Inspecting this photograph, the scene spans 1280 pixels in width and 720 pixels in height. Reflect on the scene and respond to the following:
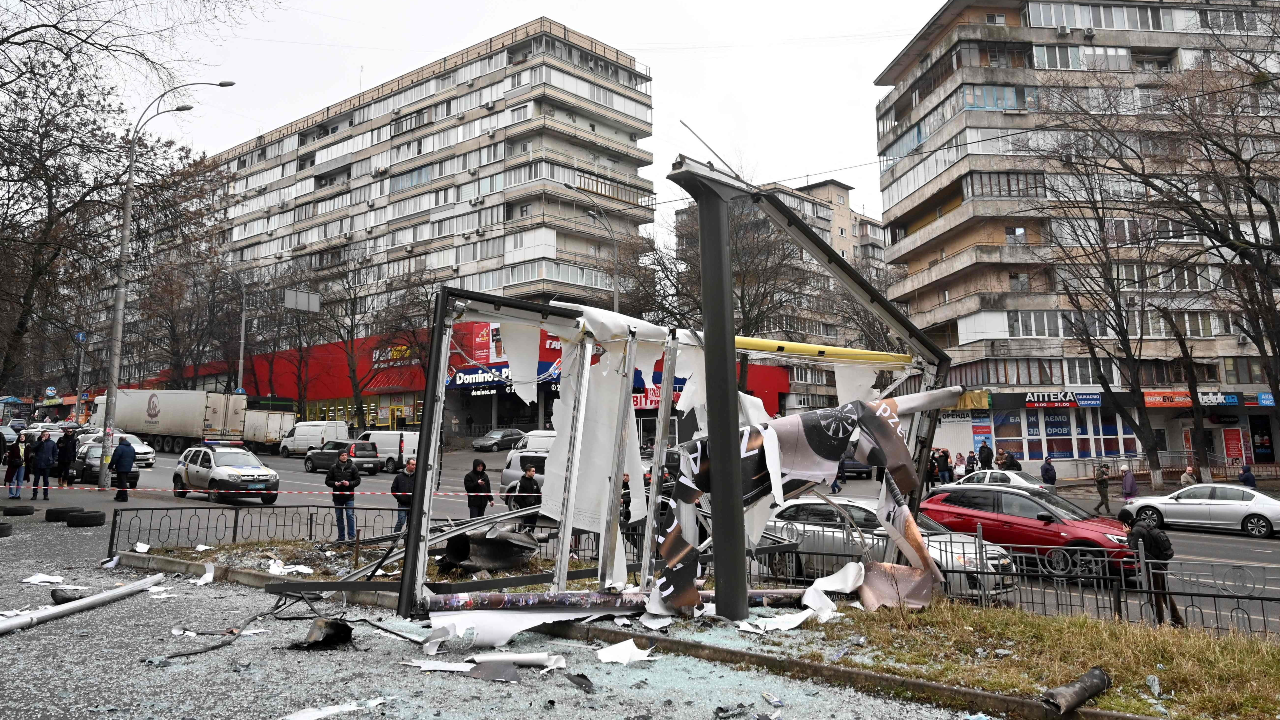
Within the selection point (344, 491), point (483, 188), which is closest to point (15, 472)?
point (344, 491)

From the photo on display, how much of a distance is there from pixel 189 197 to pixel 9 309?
477 cm

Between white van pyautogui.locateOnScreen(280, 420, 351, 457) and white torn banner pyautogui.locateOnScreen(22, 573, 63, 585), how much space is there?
3211cm

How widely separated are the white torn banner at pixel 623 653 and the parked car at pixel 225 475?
18.9 m

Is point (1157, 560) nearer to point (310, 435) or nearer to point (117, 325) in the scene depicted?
point (117, 325)

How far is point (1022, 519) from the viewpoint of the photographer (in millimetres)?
14273

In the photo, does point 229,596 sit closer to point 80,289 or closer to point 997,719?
point 997,719

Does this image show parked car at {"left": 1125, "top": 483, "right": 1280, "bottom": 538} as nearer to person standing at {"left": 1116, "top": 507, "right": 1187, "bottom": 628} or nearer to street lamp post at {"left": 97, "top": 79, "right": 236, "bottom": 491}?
person standing at {"left": 1116, "top": 507, "right": 1187, "bottom": 628}

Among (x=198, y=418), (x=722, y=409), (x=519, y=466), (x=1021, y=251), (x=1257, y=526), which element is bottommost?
(x=1257, y=526)

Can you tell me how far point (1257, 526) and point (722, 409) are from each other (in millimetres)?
19335

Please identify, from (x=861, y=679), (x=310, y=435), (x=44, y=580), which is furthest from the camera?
(x=310, y=435)

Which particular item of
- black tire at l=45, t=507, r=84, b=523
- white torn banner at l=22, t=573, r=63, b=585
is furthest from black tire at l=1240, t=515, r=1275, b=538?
black tire at l=45, t=507, r=84, b=523

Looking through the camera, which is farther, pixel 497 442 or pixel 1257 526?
pixel 497 442

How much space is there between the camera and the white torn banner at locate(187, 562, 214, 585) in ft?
36.1

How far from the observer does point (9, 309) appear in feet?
64.4
